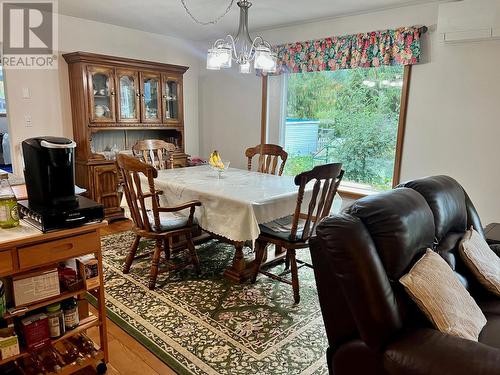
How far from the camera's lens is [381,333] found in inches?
49.3

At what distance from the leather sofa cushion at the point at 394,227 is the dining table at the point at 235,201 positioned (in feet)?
3.43

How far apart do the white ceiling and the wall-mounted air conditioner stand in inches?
11.2

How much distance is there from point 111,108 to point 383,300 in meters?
3.80

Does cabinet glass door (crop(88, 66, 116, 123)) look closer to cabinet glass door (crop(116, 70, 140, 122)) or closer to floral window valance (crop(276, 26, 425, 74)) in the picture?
cabinet glass door (crop(116, 70, 140, 122))

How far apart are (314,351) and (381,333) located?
2.87 ft

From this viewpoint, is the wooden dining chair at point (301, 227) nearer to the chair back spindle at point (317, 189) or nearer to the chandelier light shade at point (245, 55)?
the chair back spindle at point (317, 189)

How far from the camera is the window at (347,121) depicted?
3766 mm

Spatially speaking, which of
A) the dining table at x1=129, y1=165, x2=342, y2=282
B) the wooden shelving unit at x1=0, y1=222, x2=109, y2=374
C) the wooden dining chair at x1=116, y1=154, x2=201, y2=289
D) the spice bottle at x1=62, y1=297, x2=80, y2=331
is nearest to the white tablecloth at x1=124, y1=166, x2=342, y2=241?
the dining table at x1=129, y1=165, x2=342, y2=282

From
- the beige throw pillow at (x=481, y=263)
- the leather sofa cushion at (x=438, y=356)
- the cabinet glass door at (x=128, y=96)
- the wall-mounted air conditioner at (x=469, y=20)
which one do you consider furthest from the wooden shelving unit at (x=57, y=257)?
the wall-mounted air conditioner at (x=469, y=20)

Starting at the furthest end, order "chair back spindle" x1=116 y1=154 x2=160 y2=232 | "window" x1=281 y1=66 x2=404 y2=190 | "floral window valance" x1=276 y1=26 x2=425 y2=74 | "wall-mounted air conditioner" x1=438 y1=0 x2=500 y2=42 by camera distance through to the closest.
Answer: "window" x1=281 y1=66 x2=404 y2=190 → "floral window valance" x1=276 y1=26 x2=425 y2=74 → "wall-mounted air conditioner" x1=438 y1=0 x2=500 y2=42 → "chair back spindle" x1=116 y1=154 x2=160 y2=232

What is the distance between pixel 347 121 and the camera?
408 cm

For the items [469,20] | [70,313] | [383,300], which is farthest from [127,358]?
[469,20]

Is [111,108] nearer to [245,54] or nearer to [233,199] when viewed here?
[245,54]

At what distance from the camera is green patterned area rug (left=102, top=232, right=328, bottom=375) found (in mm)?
1918
